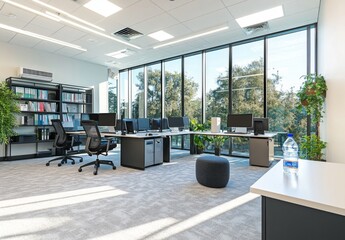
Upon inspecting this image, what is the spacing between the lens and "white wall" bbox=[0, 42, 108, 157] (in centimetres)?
580

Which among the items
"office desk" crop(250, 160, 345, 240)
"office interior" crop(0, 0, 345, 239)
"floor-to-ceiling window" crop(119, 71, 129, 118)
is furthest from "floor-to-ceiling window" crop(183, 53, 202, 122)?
"office desk" crop(250, 160, 345, 240)

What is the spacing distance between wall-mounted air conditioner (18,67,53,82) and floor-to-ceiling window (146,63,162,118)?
11.3ft

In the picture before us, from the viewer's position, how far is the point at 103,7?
3.99 m

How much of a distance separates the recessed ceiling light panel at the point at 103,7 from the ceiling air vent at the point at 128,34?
887 mm

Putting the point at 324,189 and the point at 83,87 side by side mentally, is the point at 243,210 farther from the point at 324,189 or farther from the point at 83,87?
the point at 83,87

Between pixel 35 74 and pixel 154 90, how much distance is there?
155 inches

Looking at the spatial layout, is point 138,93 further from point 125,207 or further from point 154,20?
point 125,207

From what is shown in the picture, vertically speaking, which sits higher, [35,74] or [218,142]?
[35,74]

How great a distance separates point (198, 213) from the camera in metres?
2.42

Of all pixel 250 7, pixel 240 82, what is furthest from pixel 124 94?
pixel 250 7

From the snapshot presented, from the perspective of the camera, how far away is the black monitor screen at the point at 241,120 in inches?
Result: 205

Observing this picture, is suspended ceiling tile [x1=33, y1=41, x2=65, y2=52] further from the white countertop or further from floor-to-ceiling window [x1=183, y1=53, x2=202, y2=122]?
the white countertop

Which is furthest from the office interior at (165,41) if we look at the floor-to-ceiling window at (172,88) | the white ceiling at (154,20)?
the floor-to-ceiling window at (172,88)

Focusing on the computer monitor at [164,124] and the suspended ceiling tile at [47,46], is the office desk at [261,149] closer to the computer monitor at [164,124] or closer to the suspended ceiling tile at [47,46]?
the computer monitor at [164,124]
